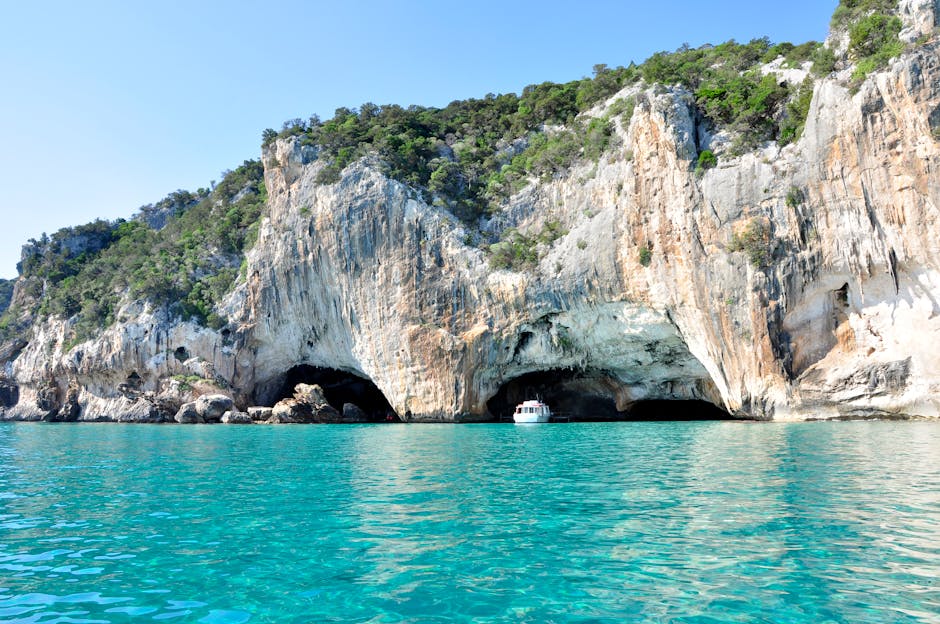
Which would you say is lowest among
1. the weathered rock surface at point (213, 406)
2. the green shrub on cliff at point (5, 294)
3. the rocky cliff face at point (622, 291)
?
the weathered rock surface at point (213, 406)

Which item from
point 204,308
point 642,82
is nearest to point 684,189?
point 642,82

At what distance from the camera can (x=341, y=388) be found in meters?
56.3

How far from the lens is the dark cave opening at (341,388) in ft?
175

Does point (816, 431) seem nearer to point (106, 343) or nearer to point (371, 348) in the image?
point (371, 348)

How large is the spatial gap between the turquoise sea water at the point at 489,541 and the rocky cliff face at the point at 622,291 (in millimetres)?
14173

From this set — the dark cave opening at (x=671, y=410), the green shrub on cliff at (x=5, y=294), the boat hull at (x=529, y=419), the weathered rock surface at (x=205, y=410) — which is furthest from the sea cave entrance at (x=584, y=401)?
the green shrub on cliff at (x=5, y=294)

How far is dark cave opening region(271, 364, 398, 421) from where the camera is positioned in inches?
2103

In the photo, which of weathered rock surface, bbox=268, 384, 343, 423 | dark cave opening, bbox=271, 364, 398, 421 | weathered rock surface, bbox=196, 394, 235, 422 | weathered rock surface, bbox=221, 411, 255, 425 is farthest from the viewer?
dark cave opening, bbox=271, 364, 398, 421

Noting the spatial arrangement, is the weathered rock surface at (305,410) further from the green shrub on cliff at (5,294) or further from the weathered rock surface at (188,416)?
the green shrub on cliff at (5,294)

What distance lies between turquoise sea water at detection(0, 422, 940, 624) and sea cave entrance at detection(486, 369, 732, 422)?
27504 millimetres

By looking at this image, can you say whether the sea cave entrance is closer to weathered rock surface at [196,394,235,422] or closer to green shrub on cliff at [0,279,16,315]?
weathered rock surface at [196,394,235,422]

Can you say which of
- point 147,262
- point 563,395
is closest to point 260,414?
point 563,395

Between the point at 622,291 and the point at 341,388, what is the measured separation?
3005 cm

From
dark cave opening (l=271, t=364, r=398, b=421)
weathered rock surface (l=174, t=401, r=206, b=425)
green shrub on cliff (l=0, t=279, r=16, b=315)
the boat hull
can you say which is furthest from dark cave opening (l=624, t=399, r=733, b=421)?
green shrub on cliff (l=0, t=279, r=16, b=315)
